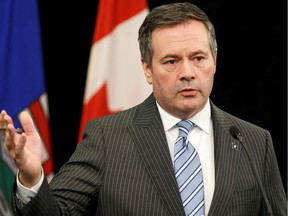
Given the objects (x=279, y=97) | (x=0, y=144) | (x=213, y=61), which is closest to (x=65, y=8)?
(x=0, y=144)

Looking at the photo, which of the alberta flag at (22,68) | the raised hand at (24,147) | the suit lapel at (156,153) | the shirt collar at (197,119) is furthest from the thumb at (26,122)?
the alberta flag at (22,68)

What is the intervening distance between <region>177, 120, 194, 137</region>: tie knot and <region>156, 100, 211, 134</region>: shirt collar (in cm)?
1

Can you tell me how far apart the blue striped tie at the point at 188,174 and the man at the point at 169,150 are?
0.04 feet

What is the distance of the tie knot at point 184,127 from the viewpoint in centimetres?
232

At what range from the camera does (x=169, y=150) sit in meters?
2.29

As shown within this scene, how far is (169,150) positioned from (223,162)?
0.19 meters

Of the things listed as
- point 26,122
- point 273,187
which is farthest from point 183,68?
point 26,122

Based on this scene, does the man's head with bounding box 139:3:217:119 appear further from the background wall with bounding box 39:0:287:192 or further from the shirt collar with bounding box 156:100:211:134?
the background wall with bounding box 39:0:287:192

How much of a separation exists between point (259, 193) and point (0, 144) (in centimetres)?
166

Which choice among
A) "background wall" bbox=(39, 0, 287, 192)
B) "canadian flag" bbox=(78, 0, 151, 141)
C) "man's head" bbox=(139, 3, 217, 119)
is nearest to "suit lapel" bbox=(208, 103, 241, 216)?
"man's head" bbox=(139, 3, 217, 119)

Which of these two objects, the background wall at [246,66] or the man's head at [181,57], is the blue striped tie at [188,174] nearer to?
the man's head at [181,57]

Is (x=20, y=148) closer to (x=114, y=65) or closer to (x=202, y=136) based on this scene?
(x=202, y=136)

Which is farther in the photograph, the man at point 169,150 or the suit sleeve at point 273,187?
the suit sleeve at point 273,187

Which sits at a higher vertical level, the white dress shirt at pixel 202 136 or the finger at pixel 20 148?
the finger at pixel 20 148
